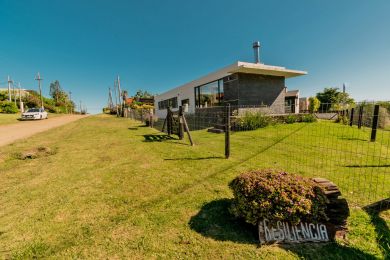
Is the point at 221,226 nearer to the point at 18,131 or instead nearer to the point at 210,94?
the point at 210,94

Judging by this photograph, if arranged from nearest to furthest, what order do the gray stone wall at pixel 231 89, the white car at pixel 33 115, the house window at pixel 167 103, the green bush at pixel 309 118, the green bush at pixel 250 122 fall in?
1. the green bush at pixel 250 122
2. the green bush at pixel 309 118
3. the gray stone wall at pixel 231 89
4. the white car at pixel 33 115
5. the house window at pixel 167 103

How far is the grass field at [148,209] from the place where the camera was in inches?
87.8

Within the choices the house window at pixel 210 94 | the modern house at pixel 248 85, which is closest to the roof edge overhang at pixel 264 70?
the modern house at pixel 248 85

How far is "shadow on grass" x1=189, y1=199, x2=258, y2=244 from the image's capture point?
2.42 meters

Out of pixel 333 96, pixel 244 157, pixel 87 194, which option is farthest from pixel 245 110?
pixel 333 96

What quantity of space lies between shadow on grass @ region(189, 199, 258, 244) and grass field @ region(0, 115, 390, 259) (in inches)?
0.5

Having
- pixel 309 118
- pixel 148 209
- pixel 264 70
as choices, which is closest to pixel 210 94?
pixel 264 70

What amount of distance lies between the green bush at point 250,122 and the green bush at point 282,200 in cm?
957

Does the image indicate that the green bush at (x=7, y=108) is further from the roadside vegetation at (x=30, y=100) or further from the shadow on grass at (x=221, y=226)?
the shadow on grass at (x=221, y=226)

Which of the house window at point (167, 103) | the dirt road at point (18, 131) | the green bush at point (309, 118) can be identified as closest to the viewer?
the dirt road at point (18, 131)

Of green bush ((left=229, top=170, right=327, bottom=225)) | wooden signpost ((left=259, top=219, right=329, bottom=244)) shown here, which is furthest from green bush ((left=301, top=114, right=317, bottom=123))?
wooden signpost ((left=259, top=219, right=329, bottom=244))

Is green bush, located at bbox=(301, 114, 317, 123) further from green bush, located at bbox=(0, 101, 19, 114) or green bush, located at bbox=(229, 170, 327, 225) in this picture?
green bush, located at bbox=(0, 101, 19, 114)

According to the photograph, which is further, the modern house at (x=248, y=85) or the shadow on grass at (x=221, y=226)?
the modern house at (x=248, y=85)

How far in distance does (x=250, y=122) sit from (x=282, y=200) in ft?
32.7
